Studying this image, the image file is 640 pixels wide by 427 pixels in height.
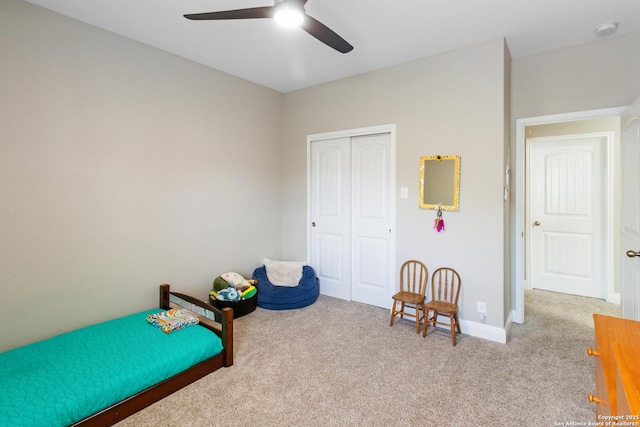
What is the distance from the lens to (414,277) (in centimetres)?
328

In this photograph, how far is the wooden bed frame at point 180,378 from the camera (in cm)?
180

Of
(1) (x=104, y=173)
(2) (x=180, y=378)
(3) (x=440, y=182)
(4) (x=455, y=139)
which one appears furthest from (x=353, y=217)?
(1) (x=104, y=173)

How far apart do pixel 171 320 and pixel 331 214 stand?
2140 mm

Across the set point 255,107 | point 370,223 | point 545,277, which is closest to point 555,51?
point 370,223

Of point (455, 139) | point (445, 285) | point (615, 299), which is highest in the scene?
point (455, 139)

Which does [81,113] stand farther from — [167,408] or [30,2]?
[167,408]

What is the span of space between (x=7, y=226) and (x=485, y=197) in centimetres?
370

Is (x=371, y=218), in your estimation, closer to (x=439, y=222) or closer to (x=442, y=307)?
(x=439, y=222)

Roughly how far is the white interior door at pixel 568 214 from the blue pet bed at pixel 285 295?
308 centimetres

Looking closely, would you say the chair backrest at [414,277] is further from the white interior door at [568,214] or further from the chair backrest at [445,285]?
the white interior door at [568,214]

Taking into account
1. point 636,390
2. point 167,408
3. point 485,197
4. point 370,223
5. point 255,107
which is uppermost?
point 255,107

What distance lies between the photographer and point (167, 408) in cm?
196

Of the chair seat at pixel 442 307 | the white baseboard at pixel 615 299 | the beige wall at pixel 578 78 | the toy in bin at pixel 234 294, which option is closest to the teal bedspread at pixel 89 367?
the toy in bin at pixel 234 294

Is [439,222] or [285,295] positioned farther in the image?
[285,295]
